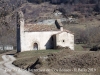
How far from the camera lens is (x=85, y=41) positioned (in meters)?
65.8

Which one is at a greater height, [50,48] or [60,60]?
[60,60]

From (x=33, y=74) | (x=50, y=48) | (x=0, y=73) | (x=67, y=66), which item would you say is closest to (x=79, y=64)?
(x=67, y=66)

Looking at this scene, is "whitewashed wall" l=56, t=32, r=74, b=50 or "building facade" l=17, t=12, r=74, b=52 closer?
"whitewashed wall" l=56, t=32, r=74, b=50

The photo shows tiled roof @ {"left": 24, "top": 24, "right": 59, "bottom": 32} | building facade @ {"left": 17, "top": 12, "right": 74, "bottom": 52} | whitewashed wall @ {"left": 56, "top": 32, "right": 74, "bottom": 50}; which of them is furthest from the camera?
tiled roof @ {"left": 24, "top": 24, "right": 59, "bottom": 32}

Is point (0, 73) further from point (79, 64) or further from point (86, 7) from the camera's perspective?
point (86, 7)

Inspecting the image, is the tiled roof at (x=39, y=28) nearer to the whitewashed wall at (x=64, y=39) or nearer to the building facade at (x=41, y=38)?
the building facade at (x=41, y=38)

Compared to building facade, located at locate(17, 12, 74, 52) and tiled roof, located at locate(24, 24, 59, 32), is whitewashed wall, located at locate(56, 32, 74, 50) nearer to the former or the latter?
building facade, located at locate(17, 12, 74, 52)

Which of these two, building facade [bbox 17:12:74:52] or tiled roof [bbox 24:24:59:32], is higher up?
tiled roof [bbox 24:24:59:32]

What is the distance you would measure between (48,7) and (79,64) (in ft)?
356

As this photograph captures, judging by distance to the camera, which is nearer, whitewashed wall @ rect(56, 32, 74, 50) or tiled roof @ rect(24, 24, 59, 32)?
whitewashed wall @ rect(56, 32, 74, 50)

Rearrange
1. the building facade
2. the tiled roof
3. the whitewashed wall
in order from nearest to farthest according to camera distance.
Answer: the whitewashed wall < the building facade < the tiled roof

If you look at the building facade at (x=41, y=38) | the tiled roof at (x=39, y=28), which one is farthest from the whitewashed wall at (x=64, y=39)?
the tiled roof at (x=39, y=28)

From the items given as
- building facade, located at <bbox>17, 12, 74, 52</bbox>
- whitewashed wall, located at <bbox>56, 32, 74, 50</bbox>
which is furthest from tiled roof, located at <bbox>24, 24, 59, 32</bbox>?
whitewashed wall, located at <bbox>56, 32, 74, 50</bbox>

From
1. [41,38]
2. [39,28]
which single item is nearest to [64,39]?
[41,38]
